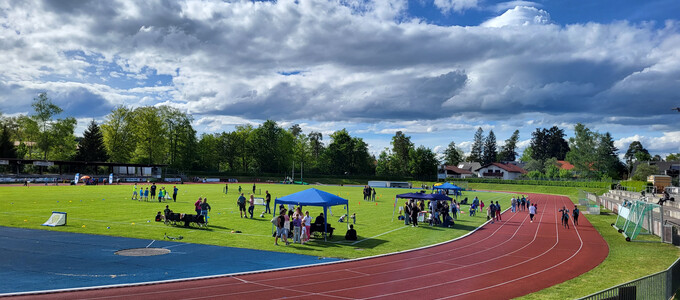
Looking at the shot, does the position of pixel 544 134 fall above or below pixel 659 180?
above

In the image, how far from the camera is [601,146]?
342 feet

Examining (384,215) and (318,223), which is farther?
(384,215)

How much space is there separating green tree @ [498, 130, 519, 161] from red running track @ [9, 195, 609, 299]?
16039 centimetres

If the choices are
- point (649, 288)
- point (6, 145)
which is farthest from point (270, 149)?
point (649, 288)

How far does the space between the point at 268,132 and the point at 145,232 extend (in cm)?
9962

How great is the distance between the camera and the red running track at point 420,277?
13.4 meters

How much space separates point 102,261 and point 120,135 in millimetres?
100316

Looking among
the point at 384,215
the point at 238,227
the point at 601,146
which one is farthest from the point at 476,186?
the point at 238,227

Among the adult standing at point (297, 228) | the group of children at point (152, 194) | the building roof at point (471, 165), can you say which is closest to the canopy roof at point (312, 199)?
the adult standing at point (297, 228)

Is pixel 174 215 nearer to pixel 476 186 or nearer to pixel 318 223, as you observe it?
pixel 318 223

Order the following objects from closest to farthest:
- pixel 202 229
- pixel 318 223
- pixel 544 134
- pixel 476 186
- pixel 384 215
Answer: pixel 318 223 → pixel 202 229 → pixel 384 215 → pixel 476 186 → pixel 544 134

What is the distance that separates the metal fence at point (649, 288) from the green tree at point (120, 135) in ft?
362

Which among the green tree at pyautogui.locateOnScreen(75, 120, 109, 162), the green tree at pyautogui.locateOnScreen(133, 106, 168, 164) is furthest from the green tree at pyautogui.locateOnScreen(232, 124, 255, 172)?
the green tree at pyautogui.locateOnScreen(75, 120, 109, 162)

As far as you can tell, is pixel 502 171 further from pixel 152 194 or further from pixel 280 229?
pixel 280 229
